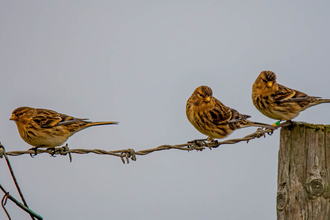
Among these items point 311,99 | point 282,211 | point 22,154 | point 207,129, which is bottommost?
point 282,211

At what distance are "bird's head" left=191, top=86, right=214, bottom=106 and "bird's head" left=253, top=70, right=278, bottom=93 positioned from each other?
1047mm

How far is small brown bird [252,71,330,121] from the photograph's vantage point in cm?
806

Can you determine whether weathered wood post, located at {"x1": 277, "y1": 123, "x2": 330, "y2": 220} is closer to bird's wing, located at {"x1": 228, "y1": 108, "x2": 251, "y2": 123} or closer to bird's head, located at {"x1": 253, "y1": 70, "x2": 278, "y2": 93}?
bird's wing, located at {"x1": 228, "y1": 108, "x2": 251, "y2": 123}

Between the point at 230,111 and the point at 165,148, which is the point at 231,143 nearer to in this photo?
the point at 165,148

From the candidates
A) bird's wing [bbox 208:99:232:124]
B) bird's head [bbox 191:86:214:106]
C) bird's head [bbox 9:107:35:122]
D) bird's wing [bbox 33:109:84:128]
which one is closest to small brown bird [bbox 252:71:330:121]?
bird's wing [bbox 208:99:232:124]

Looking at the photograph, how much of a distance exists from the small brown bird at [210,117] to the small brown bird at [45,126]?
161cm

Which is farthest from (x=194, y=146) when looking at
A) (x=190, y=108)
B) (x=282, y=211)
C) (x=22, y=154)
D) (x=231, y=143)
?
(x=22, y=154)

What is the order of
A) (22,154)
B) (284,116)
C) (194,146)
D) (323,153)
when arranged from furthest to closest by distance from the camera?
(284,116) < (194,146) < (22,154) < (323,153)

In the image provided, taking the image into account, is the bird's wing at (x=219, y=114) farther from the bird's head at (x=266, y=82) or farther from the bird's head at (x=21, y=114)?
the bird's head at (x=21, y=114)

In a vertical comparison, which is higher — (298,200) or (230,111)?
(230,111)

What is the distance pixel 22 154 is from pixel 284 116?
4445 millimetres

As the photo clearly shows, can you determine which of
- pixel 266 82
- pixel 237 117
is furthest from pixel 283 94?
pixel 237 117

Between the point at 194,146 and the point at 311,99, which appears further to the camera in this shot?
the point at 311,99

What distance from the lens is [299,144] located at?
5.09 m
